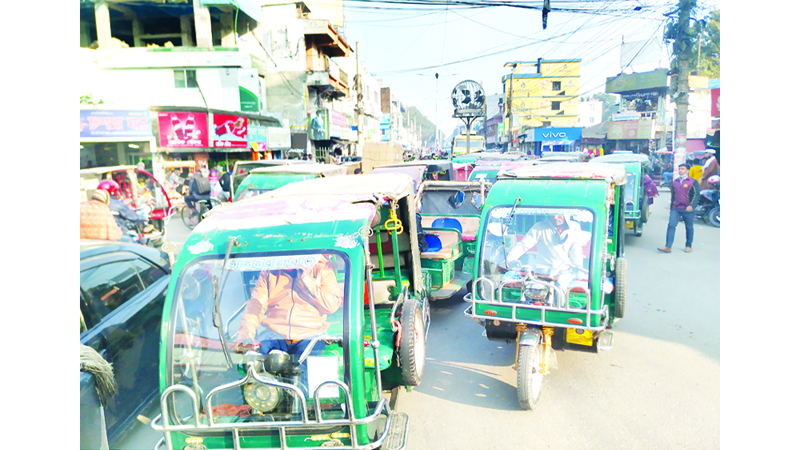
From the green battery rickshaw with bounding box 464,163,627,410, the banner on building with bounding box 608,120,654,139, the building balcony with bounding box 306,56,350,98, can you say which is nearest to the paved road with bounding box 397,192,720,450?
the green battery rickshaw with bounding box 464,163,627,410

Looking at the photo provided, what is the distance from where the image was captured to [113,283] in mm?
4176

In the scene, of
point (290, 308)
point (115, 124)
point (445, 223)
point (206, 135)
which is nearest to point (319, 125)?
point (206, 135)

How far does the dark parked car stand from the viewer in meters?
3.40

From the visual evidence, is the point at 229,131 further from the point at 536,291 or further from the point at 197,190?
the point at 536,291

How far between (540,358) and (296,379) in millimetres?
2663

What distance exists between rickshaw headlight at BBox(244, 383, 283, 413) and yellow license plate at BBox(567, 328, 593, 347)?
300 cm

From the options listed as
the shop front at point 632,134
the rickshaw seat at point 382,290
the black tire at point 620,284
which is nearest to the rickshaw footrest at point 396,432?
the rickshaw seat at point 382,290

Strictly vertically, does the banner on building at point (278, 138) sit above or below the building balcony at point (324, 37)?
below

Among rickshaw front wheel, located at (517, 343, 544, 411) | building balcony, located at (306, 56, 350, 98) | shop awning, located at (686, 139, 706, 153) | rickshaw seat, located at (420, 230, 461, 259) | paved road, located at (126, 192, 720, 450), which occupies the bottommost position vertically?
paved road, located at (126, 192, 720, 450)

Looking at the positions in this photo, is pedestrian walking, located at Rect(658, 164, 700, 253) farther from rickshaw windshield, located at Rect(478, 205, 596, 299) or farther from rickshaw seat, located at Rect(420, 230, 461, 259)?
rickshaw windshield, located at Rect(478, 205, 596, 299)

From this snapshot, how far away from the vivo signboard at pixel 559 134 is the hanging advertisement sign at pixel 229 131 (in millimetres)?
27343

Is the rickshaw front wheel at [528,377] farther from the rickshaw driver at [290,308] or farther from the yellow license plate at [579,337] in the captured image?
the rickshaw driver at [290,308]

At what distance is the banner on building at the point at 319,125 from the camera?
110 feet
